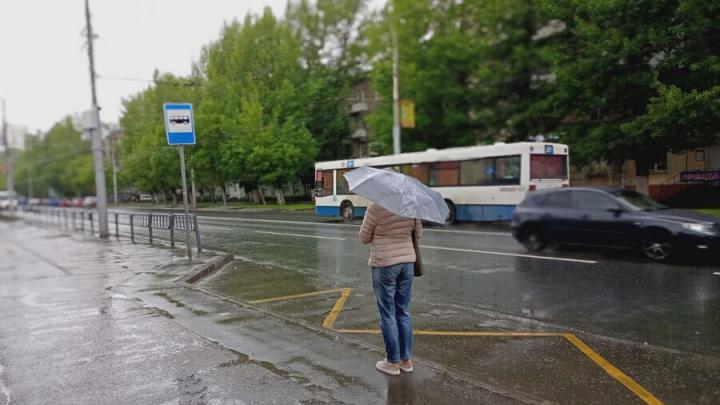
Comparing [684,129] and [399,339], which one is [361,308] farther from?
[684,129]

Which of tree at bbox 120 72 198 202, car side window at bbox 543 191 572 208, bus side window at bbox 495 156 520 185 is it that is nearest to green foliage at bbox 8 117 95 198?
tree at bbox 120 72 198 202

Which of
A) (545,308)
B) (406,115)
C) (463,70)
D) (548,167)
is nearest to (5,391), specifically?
(545,308)

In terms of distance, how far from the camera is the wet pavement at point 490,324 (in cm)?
433

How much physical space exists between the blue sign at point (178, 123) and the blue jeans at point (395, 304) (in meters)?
8.28

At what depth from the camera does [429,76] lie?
29891 mm

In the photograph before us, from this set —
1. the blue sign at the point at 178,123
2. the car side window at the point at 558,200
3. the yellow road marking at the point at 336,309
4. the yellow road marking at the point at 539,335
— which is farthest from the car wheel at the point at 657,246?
the blue sign at the point at 178,123

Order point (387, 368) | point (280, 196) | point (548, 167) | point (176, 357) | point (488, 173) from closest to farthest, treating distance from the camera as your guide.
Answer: point (387, 368), point (176, 357), point (548, 167), point (488, 173), point (280, 196)

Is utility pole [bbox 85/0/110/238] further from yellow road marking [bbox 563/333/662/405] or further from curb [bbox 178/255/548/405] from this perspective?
yellow road marking [bbox 563/333/662/405]

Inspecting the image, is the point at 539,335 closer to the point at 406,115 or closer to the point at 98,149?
the point at 98,149

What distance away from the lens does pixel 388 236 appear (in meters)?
4.50

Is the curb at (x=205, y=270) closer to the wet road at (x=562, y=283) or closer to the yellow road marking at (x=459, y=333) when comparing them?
the wet road at (x=562, y=283)

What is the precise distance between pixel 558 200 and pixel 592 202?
0.80 meters

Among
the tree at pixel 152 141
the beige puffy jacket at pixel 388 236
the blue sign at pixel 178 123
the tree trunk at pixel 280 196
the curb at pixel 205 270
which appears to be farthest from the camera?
the tree at pixel 152 141

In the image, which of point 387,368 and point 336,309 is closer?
point 387,368
